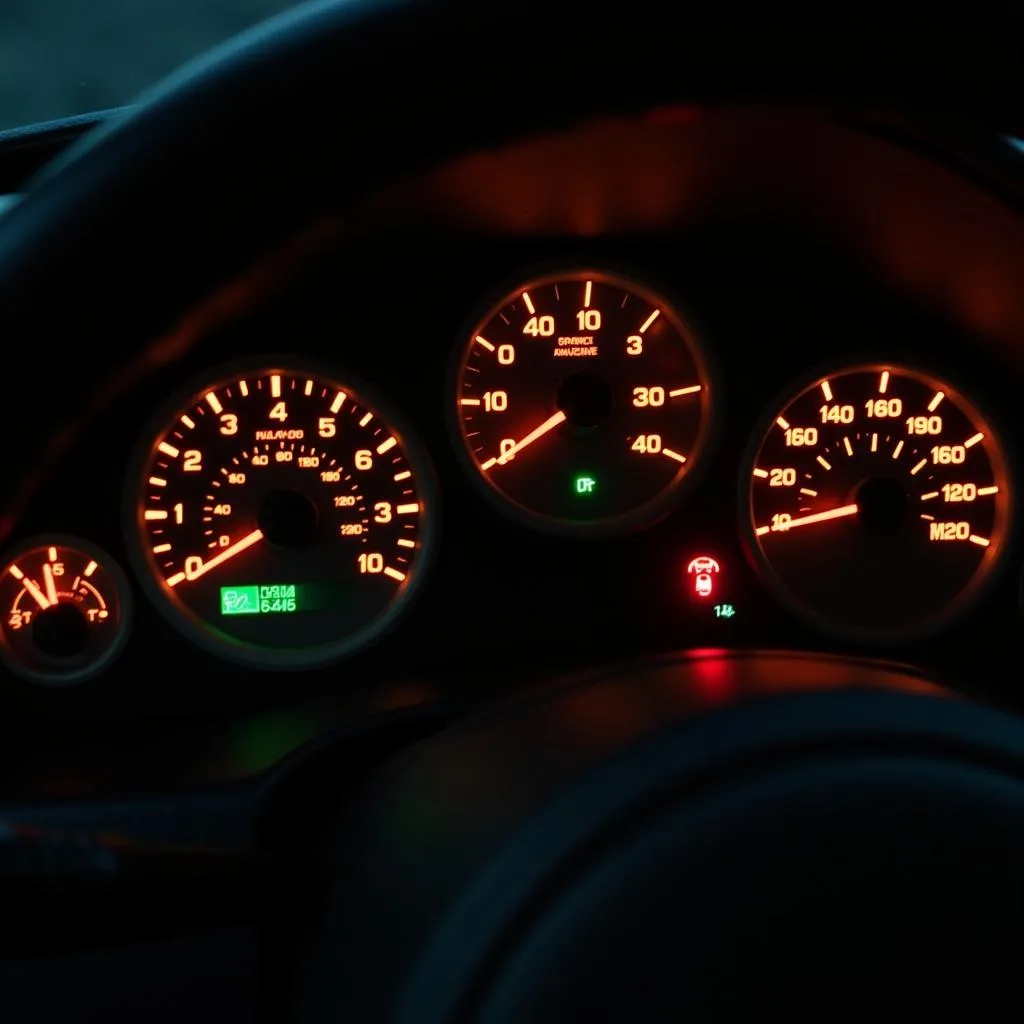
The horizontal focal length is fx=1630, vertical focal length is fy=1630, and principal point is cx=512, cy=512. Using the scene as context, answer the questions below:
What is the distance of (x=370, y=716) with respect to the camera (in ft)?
6.75

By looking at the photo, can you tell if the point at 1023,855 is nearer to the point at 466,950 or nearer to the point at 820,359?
the point at 466,950

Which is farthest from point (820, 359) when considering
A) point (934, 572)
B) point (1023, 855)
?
point (1023, 855)

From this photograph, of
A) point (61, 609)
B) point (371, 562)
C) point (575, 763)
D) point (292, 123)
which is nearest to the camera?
point (292, 123)

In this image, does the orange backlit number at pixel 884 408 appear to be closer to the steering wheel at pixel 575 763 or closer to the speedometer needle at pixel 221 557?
the speedometer needle at pixel 221 557

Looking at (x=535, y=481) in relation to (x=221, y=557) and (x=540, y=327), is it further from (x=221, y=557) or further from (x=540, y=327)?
(x=221, y=557)

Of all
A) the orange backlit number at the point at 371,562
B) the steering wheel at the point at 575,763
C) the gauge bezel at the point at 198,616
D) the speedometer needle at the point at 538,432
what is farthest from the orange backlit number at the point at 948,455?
the steering wheel at the point at 575,763

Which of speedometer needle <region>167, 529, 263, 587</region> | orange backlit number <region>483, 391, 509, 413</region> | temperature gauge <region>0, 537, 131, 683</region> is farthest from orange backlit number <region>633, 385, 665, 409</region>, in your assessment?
temperature gauge <region>0, 537, 131, 683</region>

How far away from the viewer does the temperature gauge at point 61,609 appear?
9.79ft

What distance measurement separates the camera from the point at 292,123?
1247 millimetres

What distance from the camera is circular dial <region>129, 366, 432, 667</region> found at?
3.11 m

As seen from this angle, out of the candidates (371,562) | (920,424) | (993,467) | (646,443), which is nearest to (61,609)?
(371,562)

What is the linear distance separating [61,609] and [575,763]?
185 cm

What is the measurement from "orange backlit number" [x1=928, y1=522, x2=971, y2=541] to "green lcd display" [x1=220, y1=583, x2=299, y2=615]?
1.29 m

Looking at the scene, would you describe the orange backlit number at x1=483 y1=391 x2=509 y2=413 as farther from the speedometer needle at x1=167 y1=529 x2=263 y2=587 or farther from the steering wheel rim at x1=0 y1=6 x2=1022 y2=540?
the steering wheel rim at x1=0 y1=6 x2=1022 y2=540
